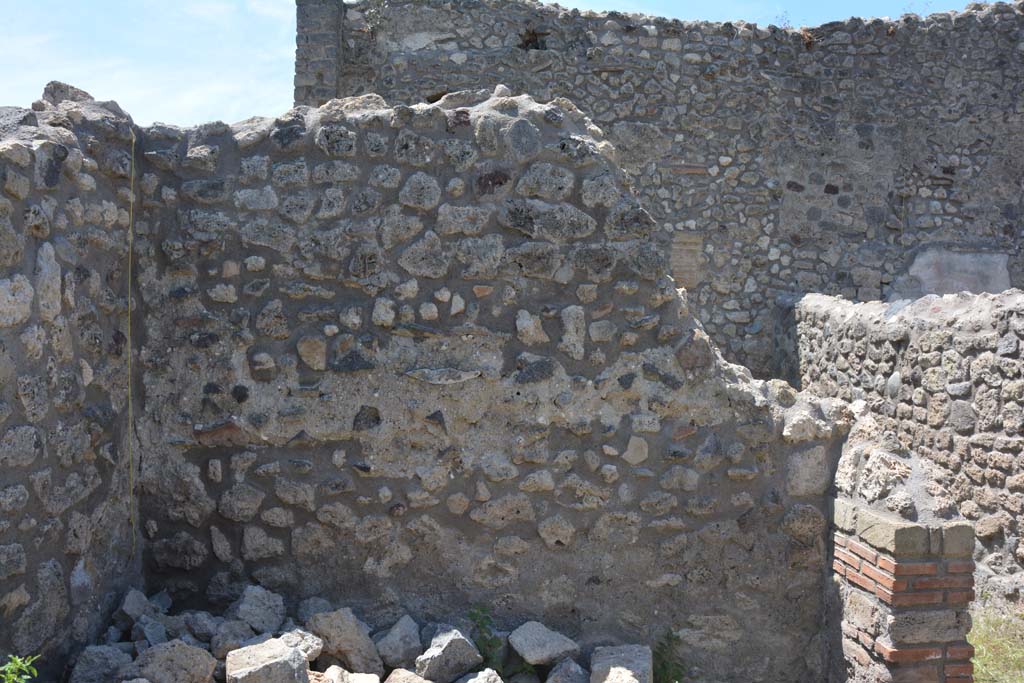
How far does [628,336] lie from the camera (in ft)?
12.3

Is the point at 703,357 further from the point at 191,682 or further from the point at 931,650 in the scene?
the point at 191,682

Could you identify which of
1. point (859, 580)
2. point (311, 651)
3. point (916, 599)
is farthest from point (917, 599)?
point (311, 651)

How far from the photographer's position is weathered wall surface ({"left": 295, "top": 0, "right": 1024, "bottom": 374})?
8602 millimetres

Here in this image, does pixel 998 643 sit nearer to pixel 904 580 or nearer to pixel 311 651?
pixel 904 580

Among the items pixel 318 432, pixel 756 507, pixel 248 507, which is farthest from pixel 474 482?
pixel 756 507

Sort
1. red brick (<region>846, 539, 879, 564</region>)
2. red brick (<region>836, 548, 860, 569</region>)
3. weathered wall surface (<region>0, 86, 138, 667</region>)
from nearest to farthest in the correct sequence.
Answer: weathered wall surface (<region>0, 86, 138, 667</region>) < red brick (<region>846, 539, 879, 564</region>) < red brick (<region>836, 548, 860, 569</region>)

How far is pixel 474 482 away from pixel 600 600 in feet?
2.38

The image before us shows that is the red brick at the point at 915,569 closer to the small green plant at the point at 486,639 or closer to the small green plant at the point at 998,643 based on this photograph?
the small green plant at the point at 998,643

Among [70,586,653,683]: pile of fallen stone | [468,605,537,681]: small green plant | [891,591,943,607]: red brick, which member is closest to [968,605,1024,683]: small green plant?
[891,591,943,607]: red brick

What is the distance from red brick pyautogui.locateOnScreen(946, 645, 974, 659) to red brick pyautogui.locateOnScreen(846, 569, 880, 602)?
0.20m

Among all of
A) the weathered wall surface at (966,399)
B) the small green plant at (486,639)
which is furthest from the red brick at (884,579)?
the small green plant at (486,639)

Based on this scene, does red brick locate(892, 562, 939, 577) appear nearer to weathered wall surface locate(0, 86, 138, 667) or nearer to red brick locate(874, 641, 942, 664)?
red brick locate(874, 641, 942, 664)

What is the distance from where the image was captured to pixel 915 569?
333 cm

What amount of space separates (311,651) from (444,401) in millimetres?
1089
